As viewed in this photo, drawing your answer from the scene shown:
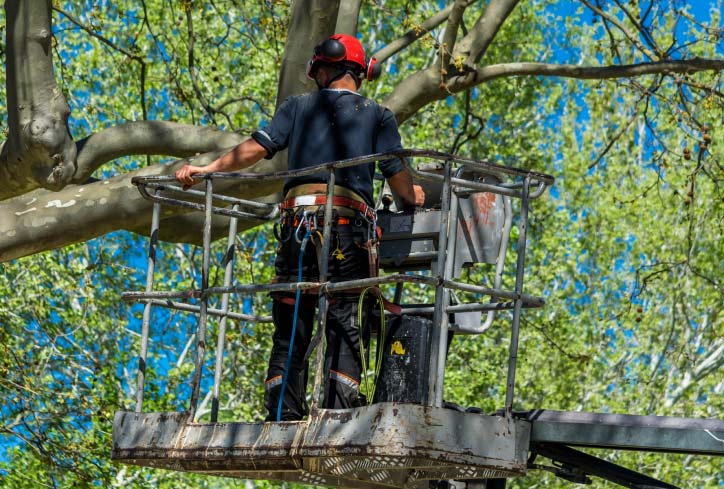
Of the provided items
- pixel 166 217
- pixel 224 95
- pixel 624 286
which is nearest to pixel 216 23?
pixel 224 95

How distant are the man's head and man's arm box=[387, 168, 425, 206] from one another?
0.50 m

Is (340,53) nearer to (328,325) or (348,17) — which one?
(328,325)

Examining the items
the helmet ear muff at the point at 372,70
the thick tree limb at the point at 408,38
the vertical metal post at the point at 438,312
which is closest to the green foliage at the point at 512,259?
the thick tree limb at the point at 408,38

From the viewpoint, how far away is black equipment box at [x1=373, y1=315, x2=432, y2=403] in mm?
6324

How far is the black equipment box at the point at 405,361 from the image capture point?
249 inches

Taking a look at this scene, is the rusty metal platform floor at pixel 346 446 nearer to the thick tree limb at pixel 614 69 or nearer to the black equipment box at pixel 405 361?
the black equipment box at pixel 405 361

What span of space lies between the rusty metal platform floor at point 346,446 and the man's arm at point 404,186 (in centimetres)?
138

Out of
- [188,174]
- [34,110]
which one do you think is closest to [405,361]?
[188,174]

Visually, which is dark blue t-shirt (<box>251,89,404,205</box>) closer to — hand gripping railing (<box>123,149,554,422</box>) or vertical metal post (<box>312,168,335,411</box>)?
hand gripping railing (<box>123,149,554,422</box>)

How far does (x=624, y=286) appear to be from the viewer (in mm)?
32781

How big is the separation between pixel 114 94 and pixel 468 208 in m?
22.2

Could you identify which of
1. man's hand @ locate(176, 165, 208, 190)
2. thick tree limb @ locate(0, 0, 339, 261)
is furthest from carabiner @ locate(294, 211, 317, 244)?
thick tree limb @ locate(0, 0, 339, 261)

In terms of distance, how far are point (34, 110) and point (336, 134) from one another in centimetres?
247

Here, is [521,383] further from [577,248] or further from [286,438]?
[286,438]
